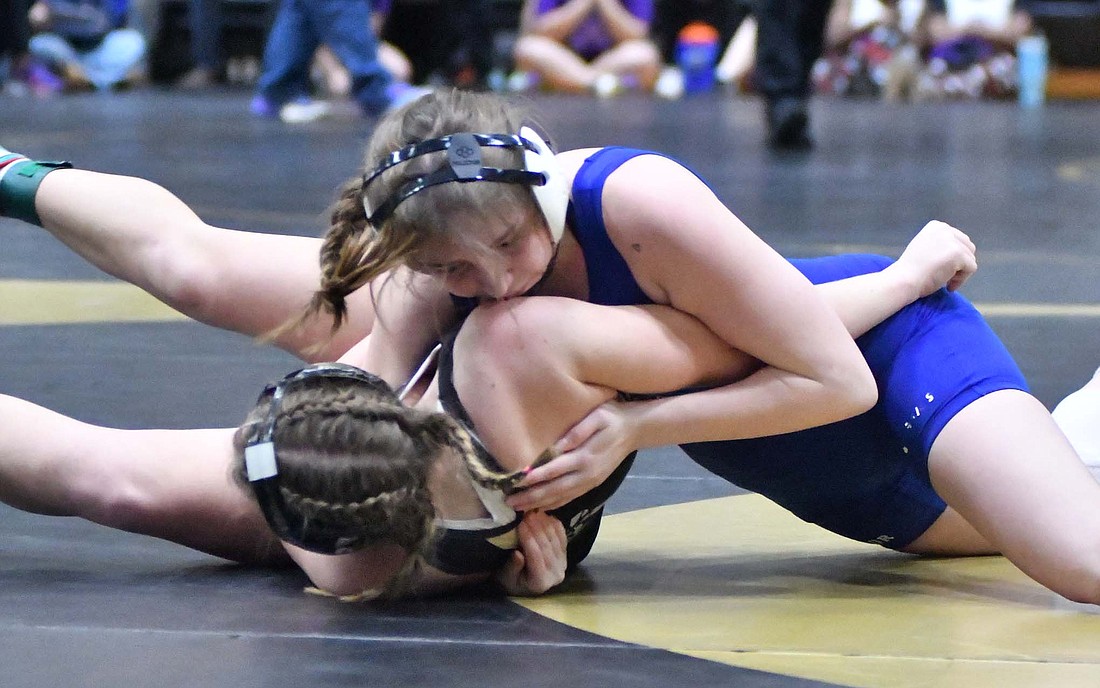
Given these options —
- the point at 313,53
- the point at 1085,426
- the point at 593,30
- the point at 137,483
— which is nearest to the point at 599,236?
the point at 137,483

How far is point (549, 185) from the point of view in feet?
5.90

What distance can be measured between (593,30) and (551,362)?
9.87 meters

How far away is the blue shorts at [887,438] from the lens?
2.07 meters

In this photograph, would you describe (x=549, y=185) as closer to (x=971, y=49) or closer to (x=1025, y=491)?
(x=1025, y=491)

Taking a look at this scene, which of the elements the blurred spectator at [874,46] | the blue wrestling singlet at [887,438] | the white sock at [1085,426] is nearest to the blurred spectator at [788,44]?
the blurred spectator at [874,46]

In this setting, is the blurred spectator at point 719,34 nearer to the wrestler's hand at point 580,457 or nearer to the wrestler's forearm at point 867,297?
the wrestler's forearm at point 867,297

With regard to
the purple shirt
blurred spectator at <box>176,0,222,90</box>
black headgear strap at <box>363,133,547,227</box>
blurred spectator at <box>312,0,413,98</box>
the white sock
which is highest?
black headgear strap at <box>363,133,547,227</box>

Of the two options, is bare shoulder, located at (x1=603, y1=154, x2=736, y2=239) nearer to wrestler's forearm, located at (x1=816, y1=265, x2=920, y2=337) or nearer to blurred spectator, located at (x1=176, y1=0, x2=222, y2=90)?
wrestler's forearm, located at (x1=816, y1=265, x2=920, y2=337)

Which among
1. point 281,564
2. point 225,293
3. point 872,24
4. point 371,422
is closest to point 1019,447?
point 371,422

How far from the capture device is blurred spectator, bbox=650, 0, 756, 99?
11930 millimetres

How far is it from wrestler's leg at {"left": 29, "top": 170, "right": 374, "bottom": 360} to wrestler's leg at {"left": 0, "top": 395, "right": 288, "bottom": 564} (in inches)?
13.9

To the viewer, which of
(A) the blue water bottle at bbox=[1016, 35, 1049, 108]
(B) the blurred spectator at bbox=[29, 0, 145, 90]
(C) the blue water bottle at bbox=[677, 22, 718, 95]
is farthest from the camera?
(C) the blue water bottle at bbox=[677, 22, 718, 95]

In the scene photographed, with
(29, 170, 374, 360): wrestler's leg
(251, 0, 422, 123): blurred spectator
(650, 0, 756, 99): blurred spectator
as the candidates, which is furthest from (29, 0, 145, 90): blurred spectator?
(29, 170, 374, 360): wrestler's leg

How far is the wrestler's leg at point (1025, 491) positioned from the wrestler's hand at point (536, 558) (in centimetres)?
49
